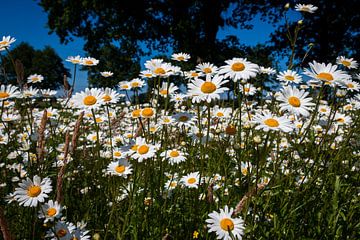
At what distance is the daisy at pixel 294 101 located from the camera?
61.7 inches

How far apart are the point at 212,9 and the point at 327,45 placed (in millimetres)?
6575

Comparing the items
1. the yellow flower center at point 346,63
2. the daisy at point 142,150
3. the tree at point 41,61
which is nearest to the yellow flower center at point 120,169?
the daisy at point 142,150

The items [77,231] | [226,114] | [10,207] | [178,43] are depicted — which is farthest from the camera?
[178,43]

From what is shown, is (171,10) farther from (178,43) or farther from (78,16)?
(78,16)

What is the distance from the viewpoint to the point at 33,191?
1562 mm

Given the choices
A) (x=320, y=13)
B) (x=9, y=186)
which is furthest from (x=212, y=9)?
(x=9, y=186)

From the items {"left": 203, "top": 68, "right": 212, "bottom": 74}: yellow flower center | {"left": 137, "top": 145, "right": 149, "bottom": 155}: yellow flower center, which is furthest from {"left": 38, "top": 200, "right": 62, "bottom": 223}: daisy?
{"left": 203, "top": 68, "right": 212, "bottom": 74}: yellow flower center

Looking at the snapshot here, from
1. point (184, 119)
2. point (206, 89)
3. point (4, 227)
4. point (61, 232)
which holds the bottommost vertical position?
point (61, 232)

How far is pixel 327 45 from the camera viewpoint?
15.9 m

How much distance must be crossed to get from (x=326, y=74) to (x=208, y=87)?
2.41 feet

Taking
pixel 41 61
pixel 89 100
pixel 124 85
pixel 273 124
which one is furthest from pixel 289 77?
pixel 41 61

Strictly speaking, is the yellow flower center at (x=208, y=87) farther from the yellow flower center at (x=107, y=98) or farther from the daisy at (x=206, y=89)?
the yellow flower center at (x=107, y=98)

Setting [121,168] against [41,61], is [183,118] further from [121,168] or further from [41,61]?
[41,61]

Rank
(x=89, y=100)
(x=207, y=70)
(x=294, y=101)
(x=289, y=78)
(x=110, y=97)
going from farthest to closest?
(x=289, y=78) < (x=207, y=70) < (x=110, y=97) < (x=89, y=100) < (x=294, y=101)
